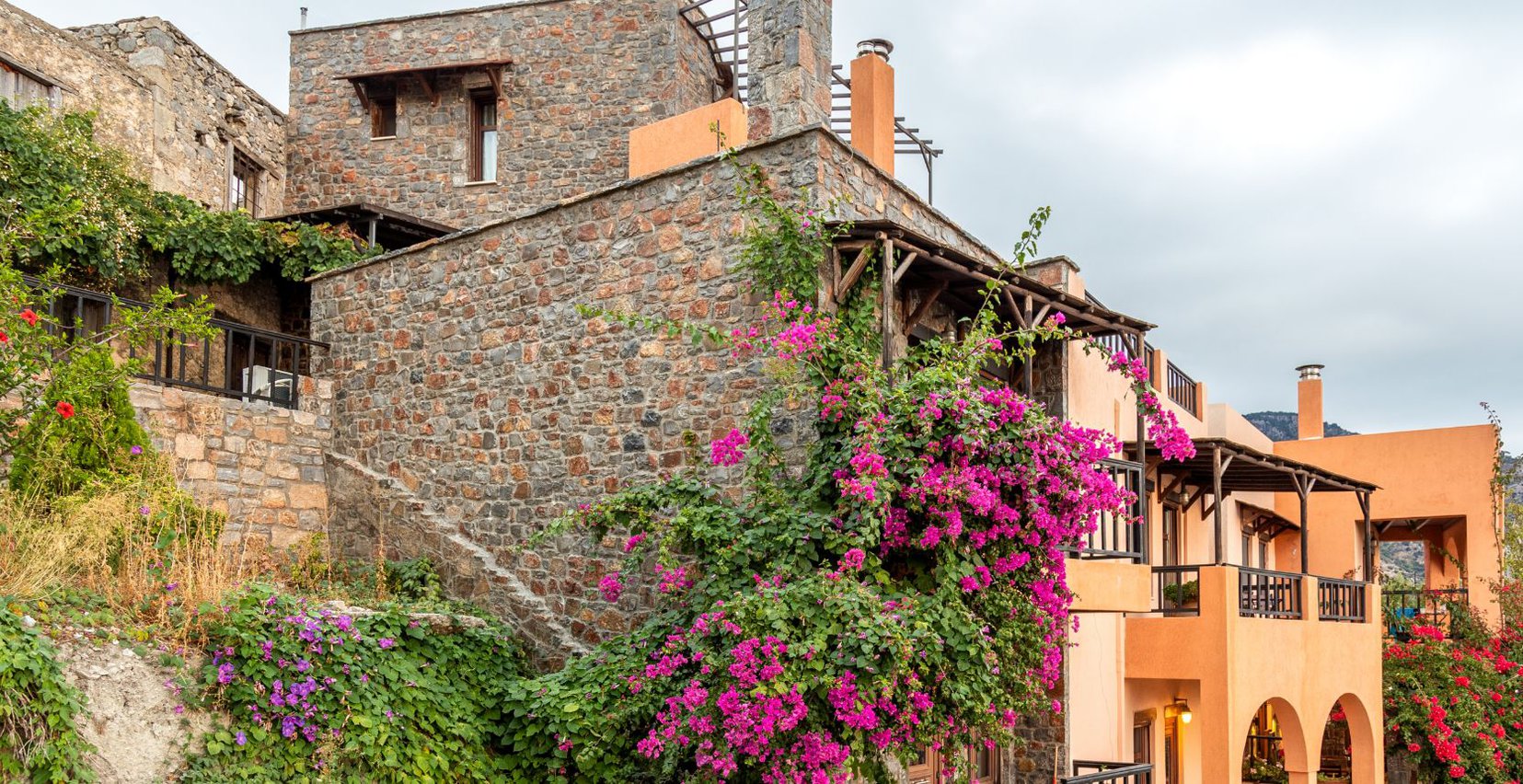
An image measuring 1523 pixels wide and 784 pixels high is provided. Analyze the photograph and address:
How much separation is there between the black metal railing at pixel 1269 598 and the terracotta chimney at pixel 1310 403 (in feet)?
32.7

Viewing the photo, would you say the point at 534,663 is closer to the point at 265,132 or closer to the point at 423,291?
the point at 423,291

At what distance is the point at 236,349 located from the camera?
625 inches

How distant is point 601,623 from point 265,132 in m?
12.5

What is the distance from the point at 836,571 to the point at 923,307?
2583 mm

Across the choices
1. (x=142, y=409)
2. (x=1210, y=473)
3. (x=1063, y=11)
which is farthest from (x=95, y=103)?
(x=1210, y=473)

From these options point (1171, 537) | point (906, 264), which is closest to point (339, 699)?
point (906, 264)

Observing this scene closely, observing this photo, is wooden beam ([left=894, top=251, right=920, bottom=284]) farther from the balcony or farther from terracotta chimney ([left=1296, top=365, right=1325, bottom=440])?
terracotta chimney ([left=1296, top=365, right=1325, bottom=440])

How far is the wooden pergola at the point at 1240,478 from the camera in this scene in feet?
40.5

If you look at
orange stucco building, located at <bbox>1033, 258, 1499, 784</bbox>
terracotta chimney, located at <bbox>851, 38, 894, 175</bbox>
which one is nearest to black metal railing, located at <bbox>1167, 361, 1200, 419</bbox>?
orange stucco building, located at <bbox>1033, 258, 1499, 784</bbox>

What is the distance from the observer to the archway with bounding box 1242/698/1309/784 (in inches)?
508

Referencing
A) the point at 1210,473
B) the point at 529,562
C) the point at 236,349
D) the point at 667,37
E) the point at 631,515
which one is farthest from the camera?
the point at 667,37

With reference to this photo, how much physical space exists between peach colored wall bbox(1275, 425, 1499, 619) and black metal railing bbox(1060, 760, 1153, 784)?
9.80 m

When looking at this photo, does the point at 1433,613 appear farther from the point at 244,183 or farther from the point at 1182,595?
the point at 244,183

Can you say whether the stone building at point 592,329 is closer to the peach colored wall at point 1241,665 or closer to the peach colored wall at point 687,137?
the peach colored wall at point 687,137
